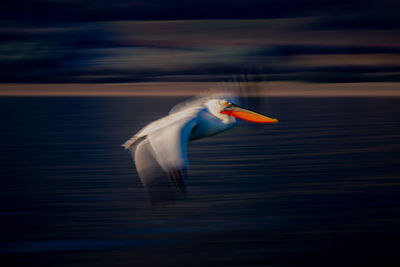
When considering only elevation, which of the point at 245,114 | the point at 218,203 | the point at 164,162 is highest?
the point at 245,114

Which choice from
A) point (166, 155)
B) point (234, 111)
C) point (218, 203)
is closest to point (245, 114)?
point (234, 111)

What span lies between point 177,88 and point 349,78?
31.7ft

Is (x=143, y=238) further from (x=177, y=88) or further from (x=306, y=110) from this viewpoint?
(x=177, y=88)

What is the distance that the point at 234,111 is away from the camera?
22.0 feet

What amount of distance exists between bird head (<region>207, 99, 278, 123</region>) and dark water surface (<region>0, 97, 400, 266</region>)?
1.20 metres

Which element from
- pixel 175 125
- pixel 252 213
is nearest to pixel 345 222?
pixel 252 213

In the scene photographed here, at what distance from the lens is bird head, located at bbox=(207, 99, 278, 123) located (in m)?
6.64

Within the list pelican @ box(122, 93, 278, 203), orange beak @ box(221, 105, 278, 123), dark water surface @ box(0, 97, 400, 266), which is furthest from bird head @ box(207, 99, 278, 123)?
dark water surface @ box(0, 97, 400, 266)

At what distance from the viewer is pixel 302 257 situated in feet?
18.2

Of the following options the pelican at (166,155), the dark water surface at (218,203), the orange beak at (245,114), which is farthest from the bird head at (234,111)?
the dark water surface at (218,203)

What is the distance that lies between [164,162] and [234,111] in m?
2.08

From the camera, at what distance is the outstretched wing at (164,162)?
4.70 meters

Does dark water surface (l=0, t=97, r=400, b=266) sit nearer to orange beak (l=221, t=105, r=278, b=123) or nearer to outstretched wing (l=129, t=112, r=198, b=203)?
outstretched wing (l=129, t=112, r=198, b=203)

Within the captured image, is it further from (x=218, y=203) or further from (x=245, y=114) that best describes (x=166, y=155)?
(x=218, y=203)
